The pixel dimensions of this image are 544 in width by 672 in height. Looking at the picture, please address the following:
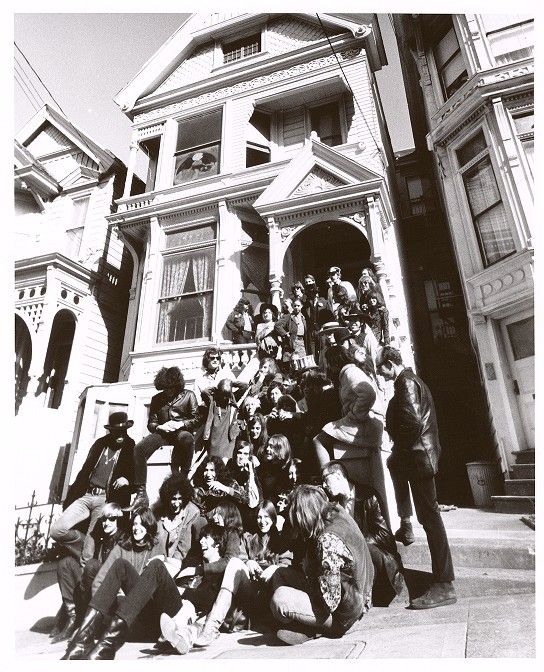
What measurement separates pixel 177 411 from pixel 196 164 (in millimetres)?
8691

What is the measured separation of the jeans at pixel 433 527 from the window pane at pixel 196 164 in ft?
33.5

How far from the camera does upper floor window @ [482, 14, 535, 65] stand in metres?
8.30

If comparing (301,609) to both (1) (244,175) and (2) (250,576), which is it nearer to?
(2) (250,576)

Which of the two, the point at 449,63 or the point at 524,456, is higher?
the point at 449,63

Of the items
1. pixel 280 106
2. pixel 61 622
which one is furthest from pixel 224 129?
pixel 61 622

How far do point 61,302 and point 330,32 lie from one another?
32.9 ft

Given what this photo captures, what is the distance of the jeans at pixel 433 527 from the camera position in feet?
9.98

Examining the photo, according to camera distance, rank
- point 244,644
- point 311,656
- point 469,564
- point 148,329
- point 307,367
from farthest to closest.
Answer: point 148,329, point 307,367, point 469,564, point 244,644, point 311,656

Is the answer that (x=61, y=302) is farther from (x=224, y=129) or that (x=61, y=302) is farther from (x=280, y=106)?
(x=280, y=106)

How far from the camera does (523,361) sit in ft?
24.5

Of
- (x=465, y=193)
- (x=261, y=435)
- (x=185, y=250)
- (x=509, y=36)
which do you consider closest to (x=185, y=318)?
(x=185, y=250)

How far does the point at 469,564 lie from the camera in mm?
3363

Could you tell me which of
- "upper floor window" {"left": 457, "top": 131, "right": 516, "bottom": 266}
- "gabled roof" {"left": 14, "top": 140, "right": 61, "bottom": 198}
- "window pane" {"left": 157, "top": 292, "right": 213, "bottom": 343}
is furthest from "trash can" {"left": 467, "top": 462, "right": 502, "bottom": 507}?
"gabled roof" {"left": 14, "top": 140, "right": 61, "bottom": 198}

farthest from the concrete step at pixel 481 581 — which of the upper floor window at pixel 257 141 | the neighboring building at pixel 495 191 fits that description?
the upper floor window at pixel 257 141
